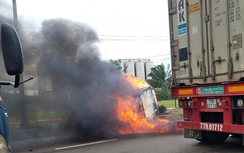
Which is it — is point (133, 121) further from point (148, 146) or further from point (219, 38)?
point (219, 38)

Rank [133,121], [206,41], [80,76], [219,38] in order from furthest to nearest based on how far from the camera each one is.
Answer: [80,76] < [133,121] < [206,41] < [219,38]

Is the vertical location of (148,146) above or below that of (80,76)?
below

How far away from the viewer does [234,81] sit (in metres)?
6.57

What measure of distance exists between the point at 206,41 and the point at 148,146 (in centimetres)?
321

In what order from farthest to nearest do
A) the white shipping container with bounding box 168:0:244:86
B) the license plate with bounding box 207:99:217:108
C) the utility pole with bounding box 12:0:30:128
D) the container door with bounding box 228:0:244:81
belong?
the utility pole with bounding box 12:0:30:128 → the license plate with bounding box 207:99:217:108 → the white shipping container with bounding box 168:0:244:86 → the container door with bounding box 228:0:244:81

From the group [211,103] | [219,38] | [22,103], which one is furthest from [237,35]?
[22,103]

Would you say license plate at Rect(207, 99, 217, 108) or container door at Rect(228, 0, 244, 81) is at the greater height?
container door at Rect(228, 0, 244, 81)

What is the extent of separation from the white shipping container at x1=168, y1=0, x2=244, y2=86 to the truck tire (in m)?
1.48

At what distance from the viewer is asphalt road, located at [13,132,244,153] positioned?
7500 mm

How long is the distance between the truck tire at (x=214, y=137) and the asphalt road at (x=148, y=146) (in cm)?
14

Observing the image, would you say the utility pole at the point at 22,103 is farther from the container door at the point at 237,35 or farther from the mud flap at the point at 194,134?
the container door at the point at 237,35

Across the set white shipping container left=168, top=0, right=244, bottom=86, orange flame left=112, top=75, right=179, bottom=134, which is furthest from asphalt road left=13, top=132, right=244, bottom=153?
white shipping container left=168, top=0, right=244, bottom=86

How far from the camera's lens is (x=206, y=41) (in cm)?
730

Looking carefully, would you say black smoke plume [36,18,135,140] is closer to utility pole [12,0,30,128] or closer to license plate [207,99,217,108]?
utility pole [12,0,30,128]
